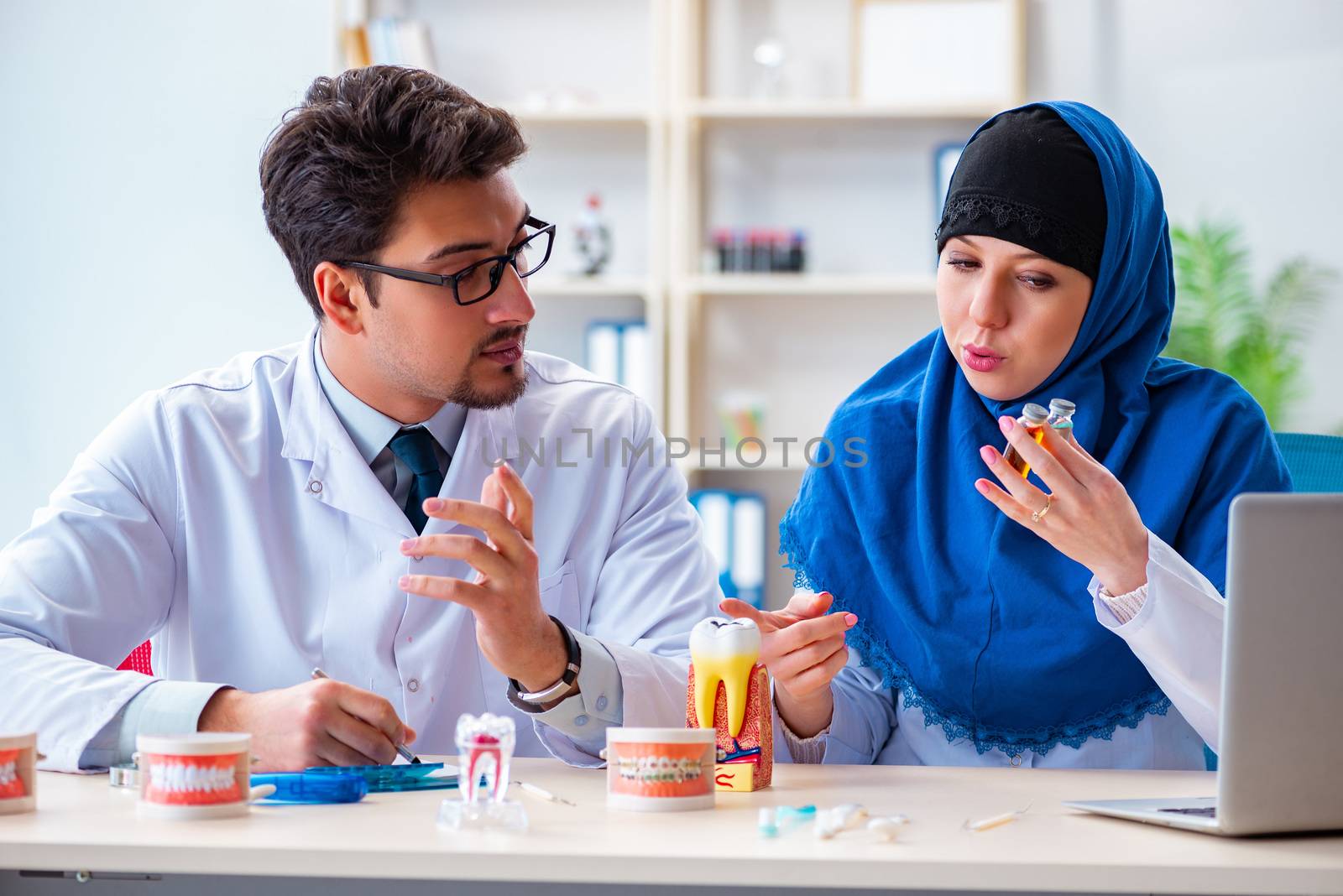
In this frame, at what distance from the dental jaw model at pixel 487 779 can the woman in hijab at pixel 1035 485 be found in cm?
53

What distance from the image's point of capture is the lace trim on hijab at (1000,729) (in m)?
1.63

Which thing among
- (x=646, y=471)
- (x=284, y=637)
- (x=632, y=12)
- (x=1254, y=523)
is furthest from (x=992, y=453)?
(x=632, y=12)

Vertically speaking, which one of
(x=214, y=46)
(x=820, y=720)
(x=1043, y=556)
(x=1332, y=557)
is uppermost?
(x=214, y=46)

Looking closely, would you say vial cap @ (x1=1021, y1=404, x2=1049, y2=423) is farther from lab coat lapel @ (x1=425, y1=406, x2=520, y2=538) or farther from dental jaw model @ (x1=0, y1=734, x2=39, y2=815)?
dental jaw model @ (x1=0, y1=734, x2=39, y2=815)

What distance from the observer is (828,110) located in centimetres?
368

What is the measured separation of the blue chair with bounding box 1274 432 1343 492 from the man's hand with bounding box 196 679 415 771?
1262 mm

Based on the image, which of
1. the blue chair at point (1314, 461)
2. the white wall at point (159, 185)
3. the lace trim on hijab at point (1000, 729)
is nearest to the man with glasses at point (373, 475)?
the lace trim on hijab at point (1000, 729)

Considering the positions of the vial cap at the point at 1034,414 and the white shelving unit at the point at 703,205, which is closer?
the vial cap at the point at 1034,414

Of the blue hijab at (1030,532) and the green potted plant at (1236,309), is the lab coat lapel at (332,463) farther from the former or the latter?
the green potted plant at (1236,309)

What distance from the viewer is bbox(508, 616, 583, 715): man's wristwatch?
1381 mm

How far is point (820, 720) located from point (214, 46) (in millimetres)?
3304

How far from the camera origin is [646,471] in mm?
1856

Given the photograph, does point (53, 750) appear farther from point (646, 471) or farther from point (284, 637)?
point (646, 471)

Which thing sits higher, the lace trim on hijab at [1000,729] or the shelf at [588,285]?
the shelf at [588,285]
